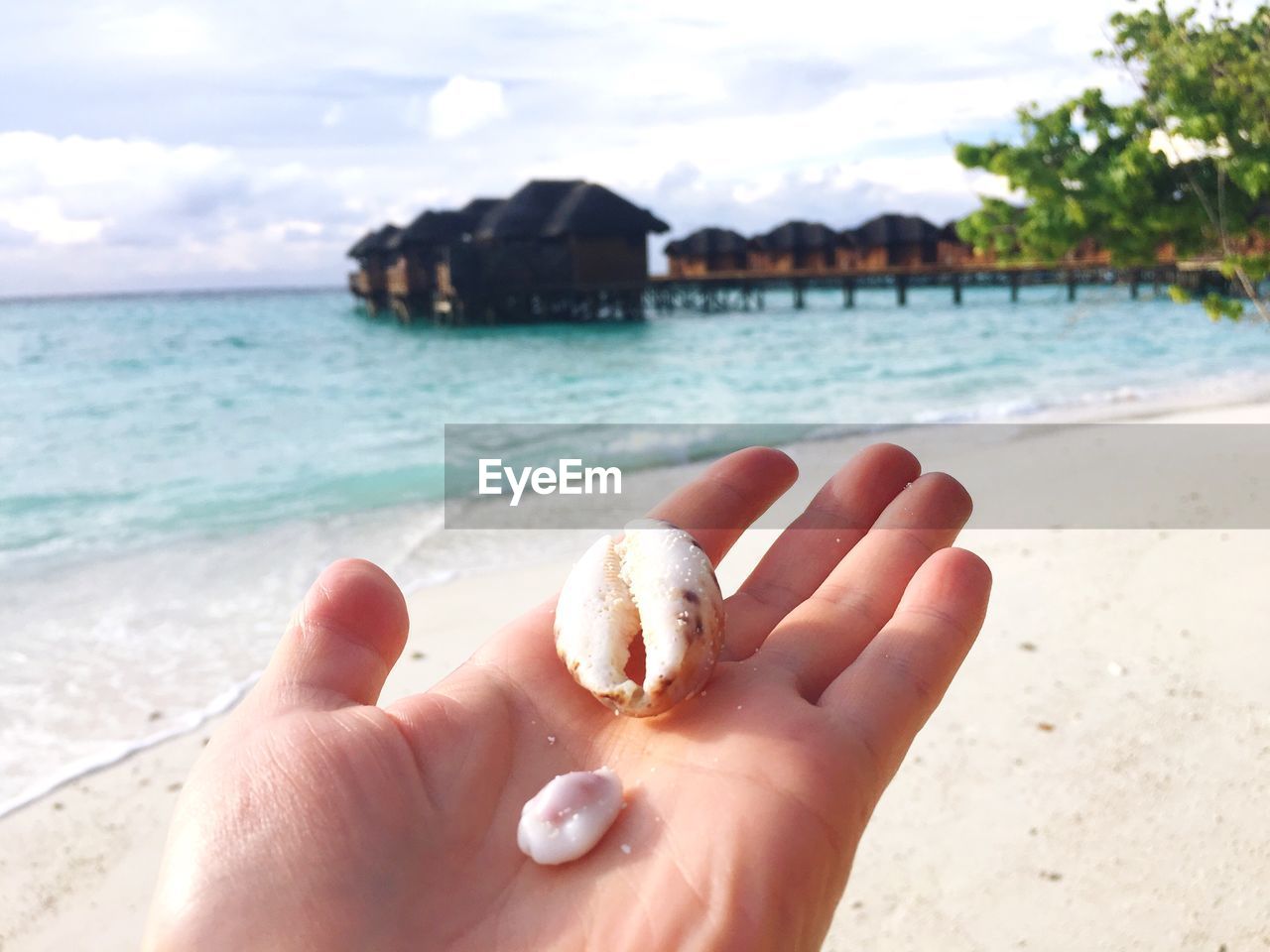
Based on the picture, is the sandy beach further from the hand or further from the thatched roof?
the thatched roof

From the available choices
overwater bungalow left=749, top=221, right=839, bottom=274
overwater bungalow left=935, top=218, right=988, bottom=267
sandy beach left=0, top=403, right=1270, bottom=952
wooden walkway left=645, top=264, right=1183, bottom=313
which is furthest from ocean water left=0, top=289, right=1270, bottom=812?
overwater bungalow left=749, top=221, right=839, bottom=274

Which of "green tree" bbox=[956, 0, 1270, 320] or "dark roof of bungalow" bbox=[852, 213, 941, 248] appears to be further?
"dark roof of bungalow" bbox=[852, 213, 941, 248]

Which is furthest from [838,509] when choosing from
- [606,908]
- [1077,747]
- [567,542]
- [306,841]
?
[567,542]

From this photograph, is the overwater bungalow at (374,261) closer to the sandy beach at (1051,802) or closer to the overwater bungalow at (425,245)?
the overwater bungalow at (425,245)

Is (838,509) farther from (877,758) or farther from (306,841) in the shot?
(306,841)

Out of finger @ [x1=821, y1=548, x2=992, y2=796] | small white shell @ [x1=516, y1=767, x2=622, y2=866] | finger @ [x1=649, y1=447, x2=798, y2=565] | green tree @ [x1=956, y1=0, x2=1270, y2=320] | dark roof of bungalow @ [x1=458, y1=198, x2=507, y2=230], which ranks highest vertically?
dark roof of bungalow @ [x1=458, y1=198, x2=507, y2=230]

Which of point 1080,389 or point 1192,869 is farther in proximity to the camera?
point 1080,389

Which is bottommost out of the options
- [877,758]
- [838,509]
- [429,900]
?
[429,900]

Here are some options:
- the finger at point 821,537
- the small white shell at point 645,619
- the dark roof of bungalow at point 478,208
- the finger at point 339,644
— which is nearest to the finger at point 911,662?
the small white shell at point 645,619
